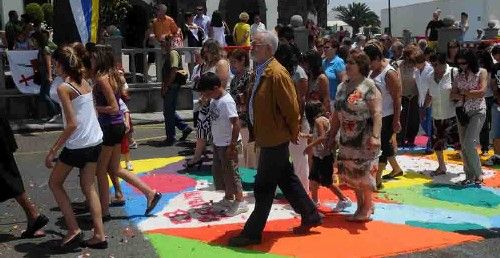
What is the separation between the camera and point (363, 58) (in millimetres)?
6348

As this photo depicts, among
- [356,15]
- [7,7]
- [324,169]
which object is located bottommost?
[324,169]

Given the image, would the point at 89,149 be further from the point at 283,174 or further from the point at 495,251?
the point at 495,251

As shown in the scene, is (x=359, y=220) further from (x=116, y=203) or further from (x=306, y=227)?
(x=116, y=203)

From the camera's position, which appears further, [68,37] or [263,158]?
[68,37]

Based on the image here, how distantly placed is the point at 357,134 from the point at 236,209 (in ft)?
5.02

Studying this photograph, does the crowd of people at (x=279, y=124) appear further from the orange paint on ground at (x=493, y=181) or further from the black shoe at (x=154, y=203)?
the orange paint on ground at (x=493, y=181)

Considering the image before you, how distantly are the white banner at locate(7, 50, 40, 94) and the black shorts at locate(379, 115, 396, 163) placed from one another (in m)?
8.45

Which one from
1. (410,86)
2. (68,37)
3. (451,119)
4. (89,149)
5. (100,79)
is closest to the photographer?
(89,149)

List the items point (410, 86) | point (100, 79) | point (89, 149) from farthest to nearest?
1. point (410, 86)
2. point (100, 79)
3. point (89, 149)

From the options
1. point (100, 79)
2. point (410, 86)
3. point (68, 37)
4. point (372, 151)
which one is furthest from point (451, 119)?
point (68, 37)

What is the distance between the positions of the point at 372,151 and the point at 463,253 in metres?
1.29

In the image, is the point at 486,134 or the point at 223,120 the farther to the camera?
the point at 486,134

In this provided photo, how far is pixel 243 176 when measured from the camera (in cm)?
874

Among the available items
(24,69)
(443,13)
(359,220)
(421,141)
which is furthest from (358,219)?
(443,13)
